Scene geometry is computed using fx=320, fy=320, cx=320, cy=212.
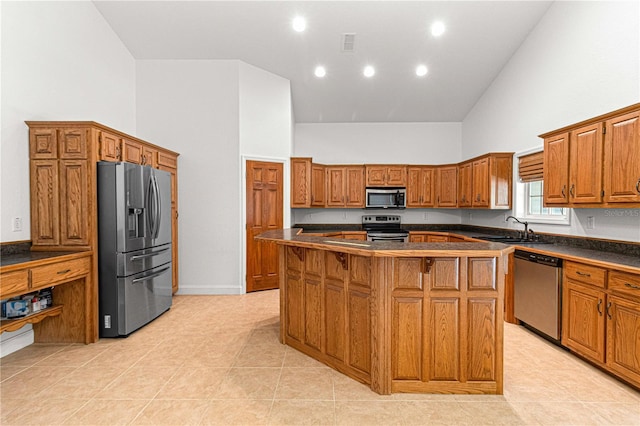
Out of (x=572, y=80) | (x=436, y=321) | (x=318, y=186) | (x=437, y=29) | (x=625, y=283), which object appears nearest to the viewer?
(x=436, y=321)

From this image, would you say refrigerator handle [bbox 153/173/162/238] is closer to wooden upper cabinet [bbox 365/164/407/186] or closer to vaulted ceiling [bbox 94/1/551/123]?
vaulted ceiling [bbox 94/1/551/123]

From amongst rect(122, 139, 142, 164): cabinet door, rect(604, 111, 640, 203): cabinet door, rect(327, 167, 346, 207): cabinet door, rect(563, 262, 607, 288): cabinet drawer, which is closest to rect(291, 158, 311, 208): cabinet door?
rect(327, 167, 346, 207): cabinet door

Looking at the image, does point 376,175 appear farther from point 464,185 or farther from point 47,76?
point 47,76

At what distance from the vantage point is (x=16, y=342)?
122 inches

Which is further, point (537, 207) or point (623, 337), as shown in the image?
point (537, 207)

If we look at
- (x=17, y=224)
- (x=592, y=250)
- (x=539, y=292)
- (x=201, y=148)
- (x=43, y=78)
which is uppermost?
(x=43, y=78)

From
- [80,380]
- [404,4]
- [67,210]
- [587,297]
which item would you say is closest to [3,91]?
[67,210]

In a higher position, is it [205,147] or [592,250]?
[205,147]

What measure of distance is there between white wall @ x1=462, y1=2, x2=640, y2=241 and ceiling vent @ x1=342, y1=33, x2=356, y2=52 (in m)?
2.50

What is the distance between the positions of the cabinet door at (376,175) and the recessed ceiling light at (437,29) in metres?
2.52

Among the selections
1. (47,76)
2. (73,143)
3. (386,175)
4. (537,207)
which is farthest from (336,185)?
(47,76)

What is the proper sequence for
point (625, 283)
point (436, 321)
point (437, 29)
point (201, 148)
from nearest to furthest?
point (436, 321) < point (625, 283) < point (437, 29) < point (201, 148)

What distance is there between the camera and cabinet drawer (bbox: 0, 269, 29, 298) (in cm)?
242

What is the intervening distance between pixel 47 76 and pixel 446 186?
247 inches
